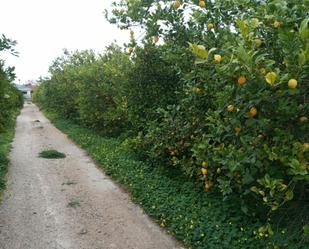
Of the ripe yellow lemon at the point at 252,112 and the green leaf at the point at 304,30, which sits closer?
the green leaf at the point at 304,30

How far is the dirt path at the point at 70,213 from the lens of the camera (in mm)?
4969

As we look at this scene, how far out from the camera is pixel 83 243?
193 inches

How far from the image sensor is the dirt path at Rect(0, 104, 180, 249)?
4.97 m

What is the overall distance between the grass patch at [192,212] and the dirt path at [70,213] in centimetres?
21

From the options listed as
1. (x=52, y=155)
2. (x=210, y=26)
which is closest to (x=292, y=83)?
(x=210, y=26)

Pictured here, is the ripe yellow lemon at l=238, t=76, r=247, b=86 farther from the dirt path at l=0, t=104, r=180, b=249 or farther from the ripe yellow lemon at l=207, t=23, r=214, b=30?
the dirt path at l=0, t=104, r=180, b=249

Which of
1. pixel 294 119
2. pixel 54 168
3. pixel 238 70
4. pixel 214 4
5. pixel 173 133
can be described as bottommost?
pixel 54 168

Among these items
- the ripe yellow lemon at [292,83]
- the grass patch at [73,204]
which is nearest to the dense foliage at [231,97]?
the ripe yellow lemon at [292,83]

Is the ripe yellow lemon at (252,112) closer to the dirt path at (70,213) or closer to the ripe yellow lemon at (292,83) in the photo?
the ripe yellow lemon at (292,83)

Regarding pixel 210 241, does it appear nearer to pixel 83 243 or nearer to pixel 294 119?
pixel 83 243

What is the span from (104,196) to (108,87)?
659 cm

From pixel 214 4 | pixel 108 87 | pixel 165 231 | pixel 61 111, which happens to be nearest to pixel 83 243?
pixel 165 231

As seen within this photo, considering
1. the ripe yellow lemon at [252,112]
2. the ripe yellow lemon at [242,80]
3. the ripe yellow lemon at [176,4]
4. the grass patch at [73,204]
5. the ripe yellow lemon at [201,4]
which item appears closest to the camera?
the ripe yellow lemon at [242,80]

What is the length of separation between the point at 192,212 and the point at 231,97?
8.03 ft
